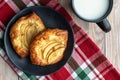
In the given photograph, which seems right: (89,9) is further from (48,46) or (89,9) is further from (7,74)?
(7,74)

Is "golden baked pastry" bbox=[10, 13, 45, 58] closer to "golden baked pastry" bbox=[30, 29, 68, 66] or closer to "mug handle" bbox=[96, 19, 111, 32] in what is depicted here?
"golden baked pastry" bbox=[30, 29, 68, 66]

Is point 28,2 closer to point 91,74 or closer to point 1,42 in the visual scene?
point 1,42

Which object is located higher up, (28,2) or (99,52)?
(28,2)

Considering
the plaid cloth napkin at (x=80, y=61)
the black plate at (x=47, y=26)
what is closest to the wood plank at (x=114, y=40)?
the plaid cloth napkin at (x=80, y=61)

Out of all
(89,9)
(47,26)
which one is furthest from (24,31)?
(89,9)

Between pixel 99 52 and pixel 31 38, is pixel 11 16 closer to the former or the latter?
pixel 31 38

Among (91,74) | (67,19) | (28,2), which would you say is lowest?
(91,74)

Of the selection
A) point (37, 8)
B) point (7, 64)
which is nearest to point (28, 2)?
point (37, 8)

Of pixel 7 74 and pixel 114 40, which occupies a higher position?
pixel 7 74
